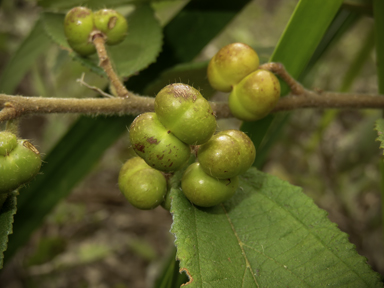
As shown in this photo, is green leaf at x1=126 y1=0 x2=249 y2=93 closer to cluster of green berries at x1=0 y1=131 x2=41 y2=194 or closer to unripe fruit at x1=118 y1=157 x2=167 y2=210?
unripe fruit at x1=118 y1=157 x2=167 y2=210

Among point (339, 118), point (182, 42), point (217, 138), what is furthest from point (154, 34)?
point (339, 118)

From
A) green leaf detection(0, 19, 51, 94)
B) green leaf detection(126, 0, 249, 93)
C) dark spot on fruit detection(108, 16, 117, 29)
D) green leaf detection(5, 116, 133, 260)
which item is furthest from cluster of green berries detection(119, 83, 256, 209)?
green leaf detection(0, 19, 51, 94)

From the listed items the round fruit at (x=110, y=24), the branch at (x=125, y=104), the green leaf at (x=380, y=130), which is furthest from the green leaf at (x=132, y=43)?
the green leaf at (x=380, y=130)

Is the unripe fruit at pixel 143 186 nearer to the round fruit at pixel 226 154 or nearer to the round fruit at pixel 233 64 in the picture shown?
the round fruit at pixel 226 154

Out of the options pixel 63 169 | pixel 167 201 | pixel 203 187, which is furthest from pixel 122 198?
pixel 203 187

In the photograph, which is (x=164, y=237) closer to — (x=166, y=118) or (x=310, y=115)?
(x=310, y=115)

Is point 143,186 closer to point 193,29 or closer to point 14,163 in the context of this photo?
point 14,163
